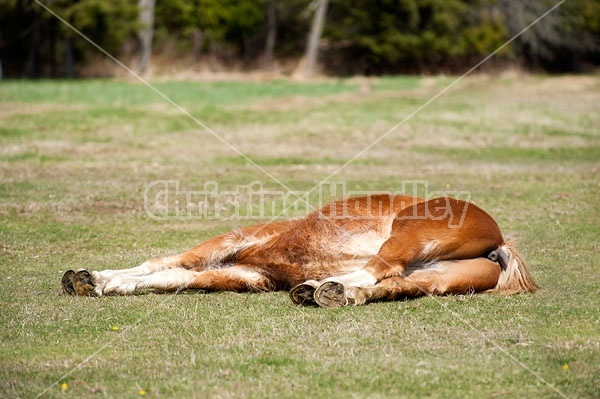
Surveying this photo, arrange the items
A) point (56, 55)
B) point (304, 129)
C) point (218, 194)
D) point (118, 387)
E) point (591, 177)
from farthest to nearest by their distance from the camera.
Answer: point (56, 55), point (304, 129), point (591, 177), point (218, 194), point (118, 387)

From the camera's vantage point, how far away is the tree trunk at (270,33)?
50.2m

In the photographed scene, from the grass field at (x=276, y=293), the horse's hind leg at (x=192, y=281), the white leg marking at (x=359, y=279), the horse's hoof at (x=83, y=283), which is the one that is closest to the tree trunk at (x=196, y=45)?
the grass field at (x=276, y=293)

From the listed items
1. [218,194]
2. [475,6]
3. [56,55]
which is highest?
[475,6]

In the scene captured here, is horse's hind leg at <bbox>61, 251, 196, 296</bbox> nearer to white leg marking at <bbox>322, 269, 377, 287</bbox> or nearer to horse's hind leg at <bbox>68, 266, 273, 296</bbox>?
horse's hind leg at <bbox>68, 266, 273, 296</bbox>

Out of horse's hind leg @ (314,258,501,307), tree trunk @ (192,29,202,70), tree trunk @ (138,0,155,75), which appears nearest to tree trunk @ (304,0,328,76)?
tree trunk @ (192,29,202,70)

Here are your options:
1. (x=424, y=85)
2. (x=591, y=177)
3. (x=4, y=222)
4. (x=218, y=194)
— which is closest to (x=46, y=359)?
(x=4, y=222)

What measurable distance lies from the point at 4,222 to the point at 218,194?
317cm

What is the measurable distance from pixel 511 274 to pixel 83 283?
318cm

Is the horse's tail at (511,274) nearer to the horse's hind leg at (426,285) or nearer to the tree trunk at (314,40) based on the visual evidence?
the horse's hind leg at (426,285)

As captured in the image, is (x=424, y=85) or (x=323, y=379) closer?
(x=323, y=379)

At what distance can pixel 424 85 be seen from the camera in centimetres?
3469

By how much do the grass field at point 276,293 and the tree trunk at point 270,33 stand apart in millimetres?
29360

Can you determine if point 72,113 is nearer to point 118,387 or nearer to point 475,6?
point 118,387

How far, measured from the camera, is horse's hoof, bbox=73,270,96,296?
573 cm
